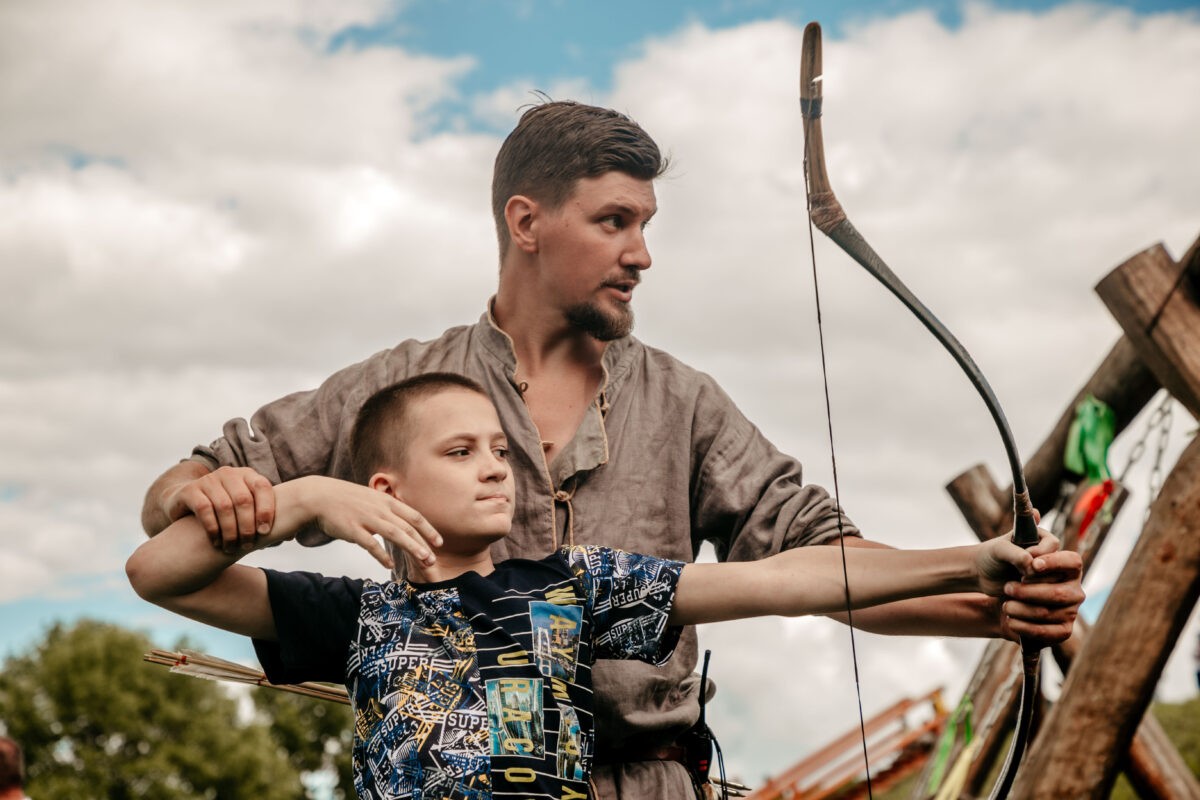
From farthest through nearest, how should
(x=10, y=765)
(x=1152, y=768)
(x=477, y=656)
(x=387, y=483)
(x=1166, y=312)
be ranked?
(x=10, y=765) → (x=1152, y=768) → (x=1166, y=312) → (x=387, y=483) → (x=477, y=656)

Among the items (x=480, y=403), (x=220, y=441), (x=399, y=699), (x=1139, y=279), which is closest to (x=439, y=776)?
(x=399, y=699)

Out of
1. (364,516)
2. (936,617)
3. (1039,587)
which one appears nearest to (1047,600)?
(1039,587)

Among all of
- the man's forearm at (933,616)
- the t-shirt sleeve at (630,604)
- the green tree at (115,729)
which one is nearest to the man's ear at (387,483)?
the t-shirt sleeve at (630,604)

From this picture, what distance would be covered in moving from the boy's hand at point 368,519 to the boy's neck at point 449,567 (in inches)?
4.3

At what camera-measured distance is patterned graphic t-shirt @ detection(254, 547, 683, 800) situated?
2.15 meters

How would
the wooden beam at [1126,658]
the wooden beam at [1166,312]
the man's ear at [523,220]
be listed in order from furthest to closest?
1. the wooden beam at [1166,312]
2. the wooden beam at [1126,658]
3. the man's ear at [523,220]

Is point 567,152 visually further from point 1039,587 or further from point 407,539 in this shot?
point 1039,587

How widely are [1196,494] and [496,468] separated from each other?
323cm

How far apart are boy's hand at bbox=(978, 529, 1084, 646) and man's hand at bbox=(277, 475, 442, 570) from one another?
0.93 m

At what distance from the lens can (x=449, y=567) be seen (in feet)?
7.80

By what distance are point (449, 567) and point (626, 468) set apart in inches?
22.5

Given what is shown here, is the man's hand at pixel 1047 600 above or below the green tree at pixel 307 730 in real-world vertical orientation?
below

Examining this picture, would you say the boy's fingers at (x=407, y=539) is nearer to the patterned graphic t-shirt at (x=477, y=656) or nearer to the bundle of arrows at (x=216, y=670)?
the patterned graphic t-shirt at (x=477, y=656)

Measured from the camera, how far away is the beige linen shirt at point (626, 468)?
2674mm
